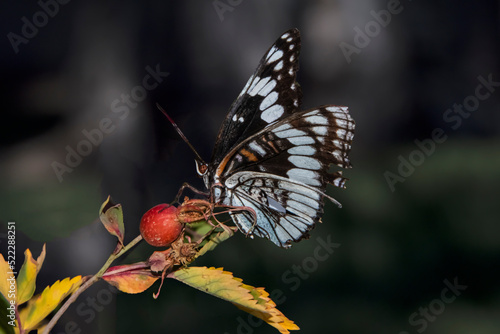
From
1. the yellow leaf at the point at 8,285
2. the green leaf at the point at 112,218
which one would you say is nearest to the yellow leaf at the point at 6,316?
the yellow leaf at the point at 8,285

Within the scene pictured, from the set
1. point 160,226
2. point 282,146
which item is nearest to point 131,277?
point 160,226

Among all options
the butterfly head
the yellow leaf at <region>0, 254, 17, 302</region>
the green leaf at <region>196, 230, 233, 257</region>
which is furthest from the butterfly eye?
the yellow leaf at <region>0, 254, 17, 302</region>

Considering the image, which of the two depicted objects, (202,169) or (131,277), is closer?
(131,277)

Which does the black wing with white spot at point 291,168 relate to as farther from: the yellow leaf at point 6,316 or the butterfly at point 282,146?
the yellow leaf at point 6,316

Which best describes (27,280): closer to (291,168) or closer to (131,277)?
(131,277)

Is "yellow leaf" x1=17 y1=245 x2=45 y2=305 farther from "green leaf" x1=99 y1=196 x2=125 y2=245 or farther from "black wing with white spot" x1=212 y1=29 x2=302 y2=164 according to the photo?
"black wing with white spot" x1=212 y1=29 x2=302 y2=164
